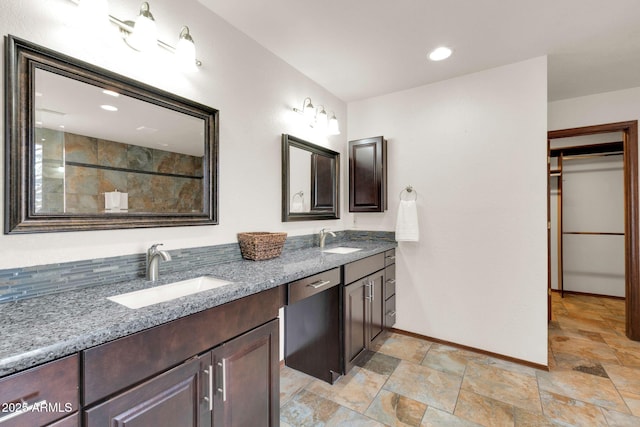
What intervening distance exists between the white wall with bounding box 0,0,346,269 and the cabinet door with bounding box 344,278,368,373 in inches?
27.2

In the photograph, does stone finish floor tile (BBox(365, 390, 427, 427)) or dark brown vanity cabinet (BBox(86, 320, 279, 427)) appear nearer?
dark brown vanity cabinet (BBox(86, 320, 279, 427))

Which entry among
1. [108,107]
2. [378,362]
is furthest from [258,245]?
[378,362]

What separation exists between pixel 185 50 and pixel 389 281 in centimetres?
234

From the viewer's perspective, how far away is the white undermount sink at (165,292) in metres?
1.17

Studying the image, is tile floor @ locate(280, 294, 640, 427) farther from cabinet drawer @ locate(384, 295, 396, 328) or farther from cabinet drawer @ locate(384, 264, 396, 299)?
cabinet drawer @ locate(384, 264, 396, 299)

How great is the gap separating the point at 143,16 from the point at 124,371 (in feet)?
4.59

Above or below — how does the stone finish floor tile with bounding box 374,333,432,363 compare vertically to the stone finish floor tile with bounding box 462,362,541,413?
above

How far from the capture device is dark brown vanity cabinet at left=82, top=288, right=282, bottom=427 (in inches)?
32.4

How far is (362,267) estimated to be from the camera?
2188 millimetres

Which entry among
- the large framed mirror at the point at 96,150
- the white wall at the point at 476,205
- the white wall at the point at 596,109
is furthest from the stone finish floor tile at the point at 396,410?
the white wall at the point at 596,109

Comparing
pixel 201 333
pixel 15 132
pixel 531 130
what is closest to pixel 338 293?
pixel 201 333

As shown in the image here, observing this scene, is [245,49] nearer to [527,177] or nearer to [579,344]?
[527,177]

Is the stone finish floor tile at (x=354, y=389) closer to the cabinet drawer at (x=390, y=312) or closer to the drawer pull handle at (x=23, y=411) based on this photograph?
the cabinet drawer at (x=390, y=312)

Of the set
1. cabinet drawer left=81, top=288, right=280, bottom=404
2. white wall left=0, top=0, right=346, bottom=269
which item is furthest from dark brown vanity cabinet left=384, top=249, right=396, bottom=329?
cabinet drawer left=81, top=288, right=280, bottom=404
